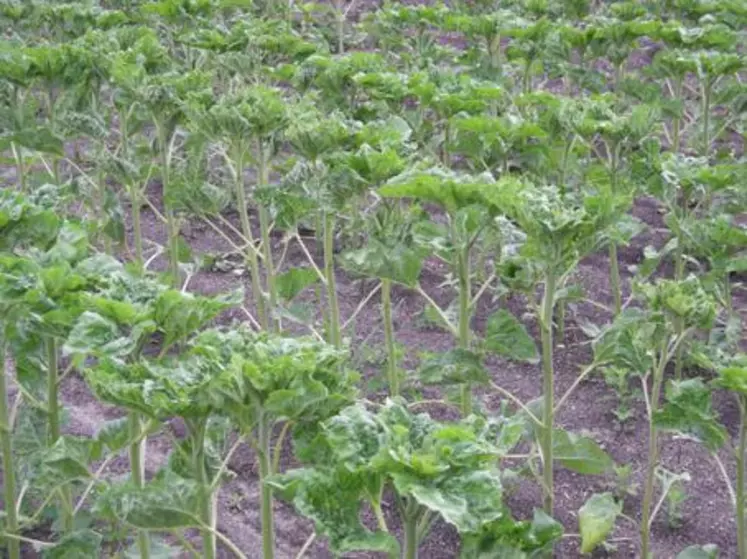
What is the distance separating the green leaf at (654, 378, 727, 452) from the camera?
3.23m

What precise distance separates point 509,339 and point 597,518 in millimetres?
582

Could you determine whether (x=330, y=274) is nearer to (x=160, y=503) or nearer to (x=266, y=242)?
(x=266, y=242)

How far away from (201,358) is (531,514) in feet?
6.15

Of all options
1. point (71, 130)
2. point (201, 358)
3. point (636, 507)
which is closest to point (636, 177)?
point (636, 507)

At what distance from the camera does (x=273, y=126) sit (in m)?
4.11

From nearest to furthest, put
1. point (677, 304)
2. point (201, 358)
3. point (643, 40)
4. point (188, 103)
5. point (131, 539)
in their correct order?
point (201, 358) < point (677, 304) < point (131, 539) < point (188, 103) < point (643, 40)

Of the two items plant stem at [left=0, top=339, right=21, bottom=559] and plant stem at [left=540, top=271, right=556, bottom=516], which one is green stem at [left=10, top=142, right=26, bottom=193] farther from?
plant stem at [left=540, top=271, right=556, bottom=516]

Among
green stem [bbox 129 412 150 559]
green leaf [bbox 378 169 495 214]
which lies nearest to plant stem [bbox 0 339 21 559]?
green stem [bbox 129 412 150 559]

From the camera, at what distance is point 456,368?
341 cm

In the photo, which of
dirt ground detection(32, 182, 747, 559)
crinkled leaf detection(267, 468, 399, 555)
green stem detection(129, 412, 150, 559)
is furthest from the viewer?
dirt ground detection(32, 182, 747, 559)

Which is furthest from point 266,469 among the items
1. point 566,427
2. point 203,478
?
point 566,427

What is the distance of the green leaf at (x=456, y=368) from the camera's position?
341cm

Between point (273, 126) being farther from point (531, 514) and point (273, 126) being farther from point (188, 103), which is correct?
point (531, 514)

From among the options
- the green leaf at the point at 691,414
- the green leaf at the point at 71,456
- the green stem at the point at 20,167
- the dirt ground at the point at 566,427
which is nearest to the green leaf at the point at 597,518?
the dirt ground at the point at 566,427
